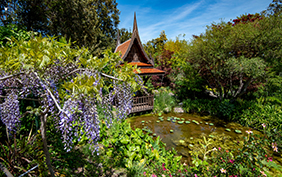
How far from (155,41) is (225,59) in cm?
2554

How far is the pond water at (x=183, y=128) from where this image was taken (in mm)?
5860

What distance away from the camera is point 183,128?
283 inches

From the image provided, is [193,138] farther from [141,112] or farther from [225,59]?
[225,59]

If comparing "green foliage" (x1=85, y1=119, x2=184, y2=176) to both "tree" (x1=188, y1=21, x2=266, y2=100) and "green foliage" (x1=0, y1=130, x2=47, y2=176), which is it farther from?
"tree" (x1=188, y1=21, x2=266, y2=100)

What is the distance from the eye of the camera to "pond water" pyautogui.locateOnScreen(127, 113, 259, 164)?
19.2 feet

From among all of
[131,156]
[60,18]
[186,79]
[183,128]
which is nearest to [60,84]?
[131,156]

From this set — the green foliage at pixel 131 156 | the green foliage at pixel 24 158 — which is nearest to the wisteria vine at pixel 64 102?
the green foliage at pixel 24 158

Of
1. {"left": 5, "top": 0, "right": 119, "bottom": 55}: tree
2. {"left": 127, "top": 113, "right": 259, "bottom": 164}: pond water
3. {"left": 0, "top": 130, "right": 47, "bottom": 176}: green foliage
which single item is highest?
{"left": 5, "top": 0, "right": 119, "bottom": 55}: tree

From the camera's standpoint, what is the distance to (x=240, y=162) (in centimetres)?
278

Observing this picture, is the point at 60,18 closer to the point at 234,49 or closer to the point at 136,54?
the point at 136,54

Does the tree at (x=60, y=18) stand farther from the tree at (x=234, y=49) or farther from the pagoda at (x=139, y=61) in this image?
the tree at (x=234, y=49)

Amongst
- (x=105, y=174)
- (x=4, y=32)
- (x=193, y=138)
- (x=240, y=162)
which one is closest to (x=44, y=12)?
(x=4, y=32)

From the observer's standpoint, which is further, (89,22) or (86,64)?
(89,22)

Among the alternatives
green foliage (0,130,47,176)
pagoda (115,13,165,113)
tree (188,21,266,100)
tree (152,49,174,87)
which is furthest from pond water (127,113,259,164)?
tree (152,49,174,87)
